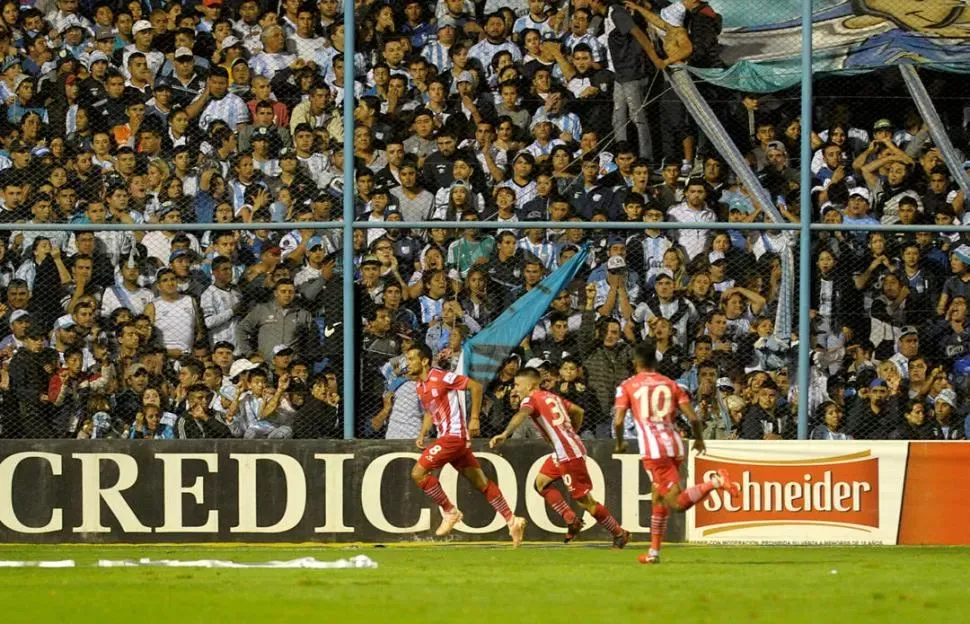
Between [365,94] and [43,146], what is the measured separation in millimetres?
3402

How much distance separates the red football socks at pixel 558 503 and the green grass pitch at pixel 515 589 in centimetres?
31

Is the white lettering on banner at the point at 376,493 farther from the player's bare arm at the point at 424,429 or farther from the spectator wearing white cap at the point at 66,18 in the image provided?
the spectator wearing white cap at the point at 66,18

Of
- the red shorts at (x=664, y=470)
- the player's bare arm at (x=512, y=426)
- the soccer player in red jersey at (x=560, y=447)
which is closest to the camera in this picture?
the red shorts at (x=664, y=470)

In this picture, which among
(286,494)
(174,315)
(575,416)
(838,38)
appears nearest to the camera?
(575,416)

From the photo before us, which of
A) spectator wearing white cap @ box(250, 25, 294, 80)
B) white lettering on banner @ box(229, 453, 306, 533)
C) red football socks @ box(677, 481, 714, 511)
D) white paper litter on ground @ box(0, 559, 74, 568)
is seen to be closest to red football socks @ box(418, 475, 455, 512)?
white lettering on banner @ box(229, 453, 306, 533)

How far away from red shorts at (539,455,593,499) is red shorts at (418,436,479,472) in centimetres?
80

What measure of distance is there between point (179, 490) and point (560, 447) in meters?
3.80

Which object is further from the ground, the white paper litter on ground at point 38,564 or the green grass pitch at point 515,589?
the green grass pitch at point 515,589

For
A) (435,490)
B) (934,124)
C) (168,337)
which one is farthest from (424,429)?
(934,124)

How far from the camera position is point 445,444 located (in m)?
15.2

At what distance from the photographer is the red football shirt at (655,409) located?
1326 cm

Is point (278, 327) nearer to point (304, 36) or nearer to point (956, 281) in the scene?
point (304, 36)

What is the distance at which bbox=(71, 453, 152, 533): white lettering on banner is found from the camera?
16.0 metres

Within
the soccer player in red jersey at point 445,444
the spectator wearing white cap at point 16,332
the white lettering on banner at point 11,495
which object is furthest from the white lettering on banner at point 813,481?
the spectator wearing white cap at point 16,332
